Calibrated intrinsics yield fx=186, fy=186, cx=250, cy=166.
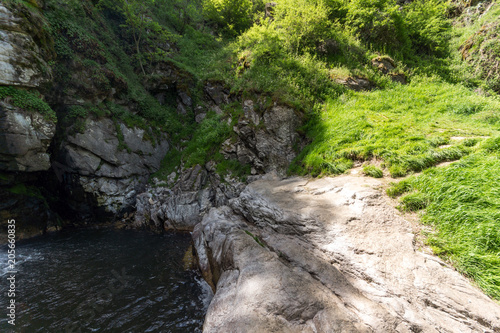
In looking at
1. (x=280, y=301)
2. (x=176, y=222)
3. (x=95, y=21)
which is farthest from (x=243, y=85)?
(x=95, y=21)

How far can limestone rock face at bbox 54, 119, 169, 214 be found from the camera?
40.7 feet

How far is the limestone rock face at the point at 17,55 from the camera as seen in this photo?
9234 mm

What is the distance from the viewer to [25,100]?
32.7ft

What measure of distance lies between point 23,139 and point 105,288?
980cm

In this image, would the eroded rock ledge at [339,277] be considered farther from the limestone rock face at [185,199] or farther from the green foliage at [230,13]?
the green foliage at [230,13]

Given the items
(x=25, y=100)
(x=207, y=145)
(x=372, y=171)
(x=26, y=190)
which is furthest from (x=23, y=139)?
(x=372, y=171)

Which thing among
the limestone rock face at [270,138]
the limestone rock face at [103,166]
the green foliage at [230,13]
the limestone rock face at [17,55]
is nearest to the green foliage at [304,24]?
the limestone rock face at [270,138]

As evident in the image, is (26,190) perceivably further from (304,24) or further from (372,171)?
(304,24)

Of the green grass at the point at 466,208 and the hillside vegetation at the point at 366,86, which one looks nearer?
the green grass at the point at 466,208

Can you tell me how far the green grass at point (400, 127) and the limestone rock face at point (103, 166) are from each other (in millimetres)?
12025

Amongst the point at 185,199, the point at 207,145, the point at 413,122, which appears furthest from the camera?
the point at 207,145

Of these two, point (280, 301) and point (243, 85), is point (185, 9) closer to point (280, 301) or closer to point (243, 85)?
point (243, 85)

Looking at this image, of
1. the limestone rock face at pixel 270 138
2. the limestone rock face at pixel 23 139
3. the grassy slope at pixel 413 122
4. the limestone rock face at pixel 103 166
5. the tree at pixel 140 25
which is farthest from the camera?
the tree at pixel 140 25

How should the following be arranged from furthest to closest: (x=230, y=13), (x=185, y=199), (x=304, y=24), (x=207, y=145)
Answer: (x=230, y=13), (x=207, y=145), (x=304, y=24), (x=185, y=199)
